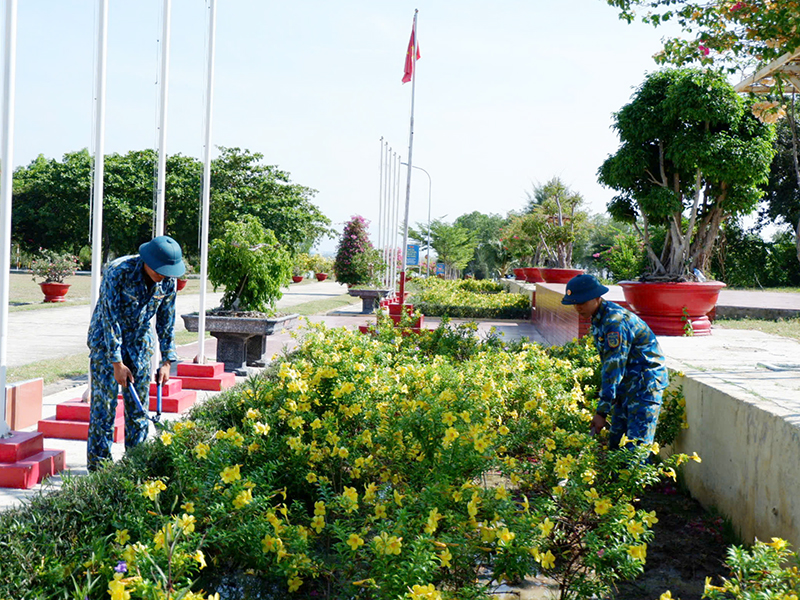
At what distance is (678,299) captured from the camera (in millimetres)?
7730

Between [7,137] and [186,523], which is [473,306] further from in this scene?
[186,523]

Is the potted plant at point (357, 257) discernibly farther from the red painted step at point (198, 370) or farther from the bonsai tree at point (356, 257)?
the red painted step at point (198, 370)

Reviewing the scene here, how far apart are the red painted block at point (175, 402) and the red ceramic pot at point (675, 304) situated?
199 inches

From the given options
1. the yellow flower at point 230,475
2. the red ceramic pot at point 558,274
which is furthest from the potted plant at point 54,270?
the yellow flower at point 230,475

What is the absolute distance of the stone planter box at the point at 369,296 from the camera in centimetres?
1944

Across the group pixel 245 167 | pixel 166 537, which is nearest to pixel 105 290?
pixel 166 537

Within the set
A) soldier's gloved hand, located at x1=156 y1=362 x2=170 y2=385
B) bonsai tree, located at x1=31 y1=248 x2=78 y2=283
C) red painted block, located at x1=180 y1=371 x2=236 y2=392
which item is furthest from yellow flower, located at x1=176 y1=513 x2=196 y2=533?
bonsai tree, located at x1=31 y1=248 x2=78 y2=283

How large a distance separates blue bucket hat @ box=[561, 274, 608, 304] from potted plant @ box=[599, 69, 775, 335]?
378cm

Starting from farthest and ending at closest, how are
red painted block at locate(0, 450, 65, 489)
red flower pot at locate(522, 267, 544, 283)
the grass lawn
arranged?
red flower pot at locate(522, 267, 544, 283), the grass lawn, red painted block at locate(0, 450, 65, 489)

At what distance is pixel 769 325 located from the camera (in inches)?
413

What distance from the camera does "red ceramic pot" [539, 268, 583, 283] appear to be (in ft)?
63.2

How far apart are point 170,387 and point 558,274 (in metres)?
14.6

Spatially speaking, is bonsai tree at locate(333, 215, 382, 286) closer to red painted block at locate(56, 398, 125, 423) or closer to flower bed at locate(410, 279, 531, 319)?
flower bed at locate(410, 279, 531, 319)

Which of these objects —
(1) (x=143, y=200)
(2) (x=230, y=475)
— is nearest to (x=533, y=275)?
(2) (x=230, y=475)
